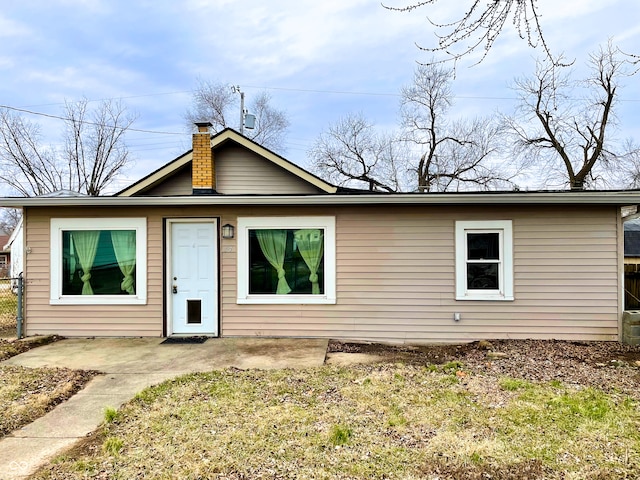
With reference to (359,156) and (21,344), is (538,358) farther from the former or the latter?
(359,156)

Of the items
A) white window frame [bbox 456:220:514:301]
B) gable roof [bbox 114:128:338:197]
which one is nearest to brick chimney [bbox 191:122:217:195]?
gable roof [bbox 114:128:338:197]

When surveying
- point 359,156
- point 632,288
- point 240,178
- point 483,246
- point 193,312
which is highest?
point 359,156

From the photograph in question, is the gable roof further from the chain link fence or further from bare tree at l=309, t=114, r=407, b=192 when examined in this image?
bare tree at l=309, t=114, r=407, b=192

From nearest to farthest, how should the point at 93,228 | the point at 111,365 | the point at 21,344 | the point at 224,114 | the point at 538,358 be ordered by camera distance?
the point at 111,365 → the point at 538,358 → the point at 21,344 → the point at 93,228 → the point at 224,114

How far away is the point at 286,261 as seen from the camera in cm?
696

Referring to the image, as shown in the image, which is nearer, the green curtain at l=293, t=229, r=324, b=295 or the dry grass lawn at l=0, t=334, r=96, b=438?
the dry grass lawn at l=0, t=334, r=96, b=438

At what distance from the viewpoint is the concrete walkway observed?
10.7 feet

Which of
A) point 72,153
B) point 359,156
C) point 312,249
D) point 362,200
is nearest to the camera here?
point 362,200

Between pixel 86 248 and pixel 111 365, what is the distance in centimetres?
256

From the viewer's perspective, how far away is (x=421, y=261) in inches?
265

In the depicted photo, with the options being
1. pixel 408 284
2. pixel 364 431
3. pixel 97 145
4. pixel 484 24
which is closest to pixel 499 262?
pixel 408 284

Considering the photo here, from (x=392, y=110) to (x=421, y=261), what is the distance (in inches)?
765

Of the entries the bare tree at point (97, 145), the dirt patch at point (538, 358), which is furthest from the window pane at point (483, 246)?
the bare tree at point (97, 145)

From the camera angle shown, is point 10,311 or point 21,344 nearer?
point 21,344
